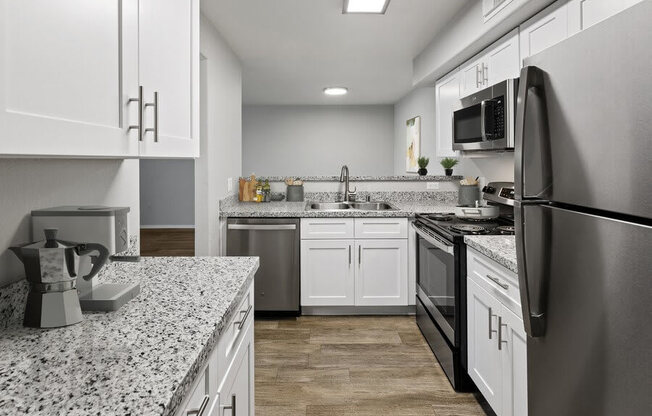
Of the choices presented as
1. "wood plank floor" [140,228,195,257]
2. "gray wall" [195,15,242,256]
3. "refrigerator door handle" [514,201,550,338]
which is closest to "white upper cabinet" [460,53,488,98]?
"gray wall" [195,15,242,256]

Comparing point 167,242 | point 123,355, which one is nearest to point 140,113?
point 123,355

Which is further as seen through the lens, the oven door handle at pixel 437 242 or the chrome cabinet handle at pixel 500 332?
the oven door handle at pixel 437 242

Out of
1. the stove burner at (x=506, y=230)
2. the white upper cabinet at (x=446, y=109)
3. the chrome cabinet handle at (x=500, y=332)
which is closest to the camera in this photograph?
the chrome cabinet handle at (x=500, y=332)

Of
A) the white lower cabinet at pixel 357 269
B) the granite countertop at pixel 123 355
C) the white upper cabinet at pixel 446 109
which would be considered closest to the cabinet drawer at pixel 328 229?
the white lower cabinet at pixel 357 269

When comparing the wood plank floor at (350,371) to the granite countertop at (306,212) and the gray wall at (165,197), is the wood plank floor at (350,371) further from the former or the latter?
the gray wall at (165,197)

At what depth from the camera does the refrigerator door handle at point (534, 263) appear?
1.15 metres

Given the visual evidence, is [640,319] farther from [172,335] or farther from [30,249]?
[30,249]

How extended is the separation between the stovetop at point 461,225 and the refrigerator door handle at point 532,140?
1360 millimetres

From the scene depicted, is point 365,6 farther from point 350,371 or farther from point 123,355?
point 123,355

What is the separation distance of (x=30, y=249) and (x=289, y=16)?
114 inches

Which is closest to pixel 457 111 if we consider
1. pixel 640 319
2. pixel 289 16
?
pixel 289 16

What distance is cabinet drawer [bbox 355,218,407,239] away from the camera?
3.80m

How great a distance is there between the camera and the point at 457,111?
332 centimetres

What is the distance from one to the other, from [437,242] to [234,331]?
183 cm
